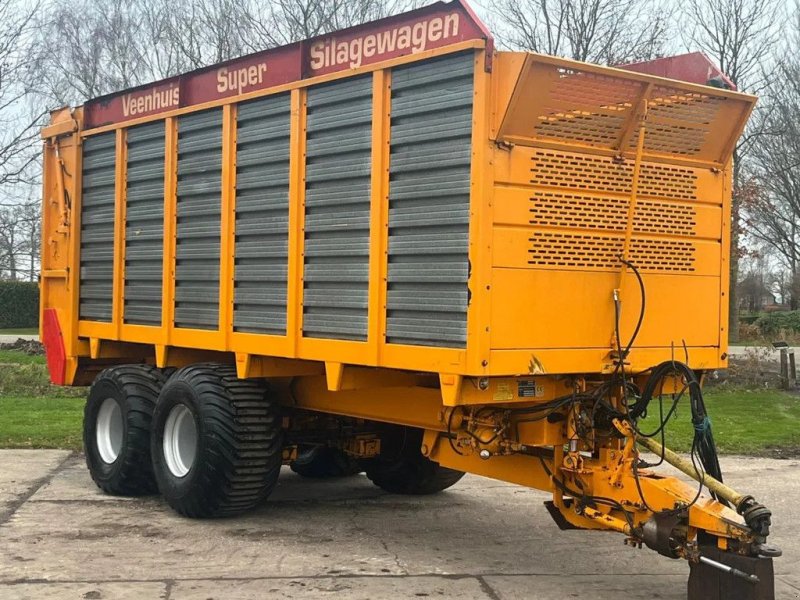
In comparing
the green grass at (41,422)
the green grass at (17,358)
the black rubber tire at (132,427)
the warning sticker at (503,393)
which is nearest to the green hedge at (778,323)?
the green grass at (17,358)

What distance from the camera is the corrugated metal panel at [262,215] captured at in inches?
275

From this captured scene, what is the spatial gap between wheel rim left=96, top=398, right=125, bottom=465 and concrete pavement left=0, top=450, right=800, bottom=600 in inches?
15.1

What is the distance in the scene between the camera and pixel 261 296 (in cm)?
712

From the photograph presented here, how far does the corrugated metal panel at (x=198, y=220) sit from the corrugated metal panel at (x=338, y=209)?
1.12 metres

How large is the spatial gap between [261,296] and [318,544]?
1761mm

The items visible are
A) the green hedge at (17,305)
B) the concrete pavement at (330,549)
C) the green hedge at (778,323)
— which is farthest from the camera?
the green hedge at (17,305)

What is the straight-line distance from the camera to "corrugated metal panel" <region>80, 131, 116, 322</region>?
878cm

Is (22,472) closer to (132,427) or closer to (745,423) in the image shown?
(132,427)

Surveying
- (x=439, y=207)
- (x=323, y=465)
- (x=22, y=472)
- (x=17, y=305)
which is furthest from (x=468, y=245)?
(x=17, y=305)

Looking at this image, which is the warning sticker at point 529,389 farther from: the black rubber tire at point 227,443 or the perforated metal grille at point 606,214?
the black rubber tire at point 227,443

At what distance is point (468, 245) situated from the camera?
18.4 ft

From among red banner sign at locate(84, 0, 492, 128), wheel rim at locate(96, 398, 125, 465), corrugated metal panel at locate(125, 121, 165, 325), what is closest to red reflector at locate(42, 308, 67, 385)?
wheel rim at locate(96, 398, 125, 465)

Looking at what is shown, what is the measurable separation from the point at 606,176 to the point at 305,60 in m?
2.25

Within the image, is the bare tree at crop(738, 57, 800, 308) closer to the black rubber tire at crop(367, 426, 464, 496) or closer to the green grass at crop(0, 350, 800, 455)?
the green grass at crop(0, 350, 800, 455)
